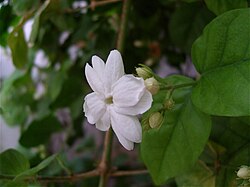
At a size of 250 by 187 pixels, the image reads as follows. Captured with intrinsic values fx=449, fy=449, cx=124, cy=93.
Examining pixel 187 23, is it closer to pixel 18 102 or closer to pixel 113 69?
pixel 113 69

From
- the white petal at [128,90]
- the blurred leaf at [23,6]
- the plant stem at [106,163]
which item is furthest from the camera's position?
the blurred leaf at [23,6]

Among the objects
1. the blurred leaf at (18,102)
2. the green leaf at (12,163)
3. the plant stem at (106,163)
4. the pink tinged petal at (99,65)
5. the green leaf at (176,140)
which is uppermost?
the pink tinged petal at (99,65)

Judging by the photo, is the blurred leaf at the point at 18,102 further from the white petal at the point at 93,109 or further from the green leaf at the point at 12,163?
the white petal at the point at 93,109

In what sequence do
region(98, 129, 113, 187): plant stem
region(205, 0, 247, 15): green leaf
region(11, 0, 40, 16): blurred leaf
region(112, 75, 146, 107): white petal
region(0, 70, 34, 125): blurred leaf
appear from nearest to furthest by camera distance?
region(112, 75, 146, 107): white petal
region(205, 0, 247, 15): green leaf
region(98, 129, 113, 187): plant stem
region(11, 0, 40, 16): blurred leaf
region(0, 70, 34, 125): blurred leaf

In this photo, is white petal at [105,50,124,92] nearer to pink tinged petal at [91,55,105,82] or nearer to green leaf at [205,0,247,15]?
pink tinged petal at [91,55,105,82]

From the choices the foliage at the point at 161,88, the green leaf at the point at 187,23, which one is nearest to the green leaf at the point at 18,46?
the foliage at the point at 161,88

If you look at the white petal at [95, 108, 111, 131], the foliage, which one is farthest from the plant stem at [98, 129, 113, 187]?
the white petal at [95, 108, 111, 131]

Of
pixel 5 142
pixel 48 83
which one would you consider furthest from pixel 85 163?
pixel 5 142
